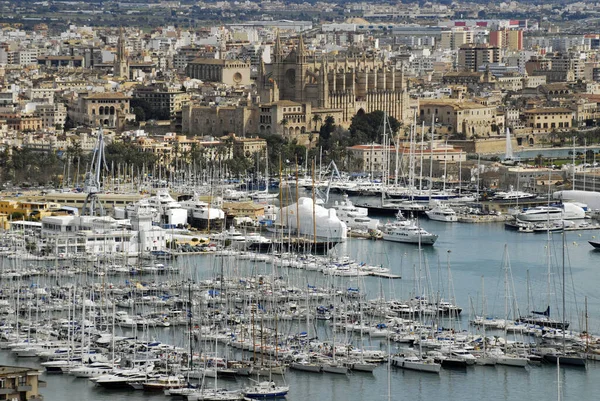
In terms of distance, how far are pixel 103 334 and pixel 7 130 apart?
24386mm

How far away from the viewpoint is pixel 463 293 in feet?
81.0

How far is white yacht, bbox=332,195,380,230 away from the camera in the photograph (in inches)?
1263

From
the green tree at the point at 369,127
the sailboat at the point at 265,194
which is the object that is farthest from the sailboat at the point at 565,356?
the green tree at the point at 369,127

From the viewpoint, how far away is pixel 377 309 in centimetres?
2261

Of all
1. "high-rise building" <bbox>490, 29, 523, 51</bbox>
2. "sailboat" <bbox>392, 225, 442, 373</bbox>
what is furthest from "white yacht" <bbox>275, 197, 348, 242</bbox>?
"high-rise building" <bbox>490, 29, 523, 51</bbox>

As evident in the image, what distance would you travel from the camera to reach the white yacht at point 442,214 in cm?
3412

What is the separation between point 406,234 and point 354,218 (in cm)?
170

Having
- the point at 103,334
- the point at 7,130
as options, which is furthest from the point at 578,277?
the point at 7,130

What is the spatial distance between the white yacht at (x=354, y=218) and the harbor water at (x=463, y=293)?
1.14 meters

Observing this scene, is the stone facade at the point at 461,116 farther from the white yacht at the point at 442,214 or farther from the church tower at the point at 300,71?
the white yacht at the point at 442,214

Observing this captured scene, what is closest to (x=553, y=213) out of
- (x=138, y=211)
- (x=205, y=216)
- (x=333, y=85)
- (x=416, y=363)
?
(x=205, y=216)

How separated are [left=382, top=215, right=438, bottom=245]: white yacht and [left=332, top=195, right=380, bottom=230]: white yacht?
17.9 inches

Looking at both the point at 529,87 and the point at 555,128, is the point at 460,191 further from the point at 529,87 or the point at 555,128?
the point at 529,87

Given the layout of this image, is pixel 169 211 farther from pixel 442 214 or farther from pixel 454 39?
pixel 454 39
